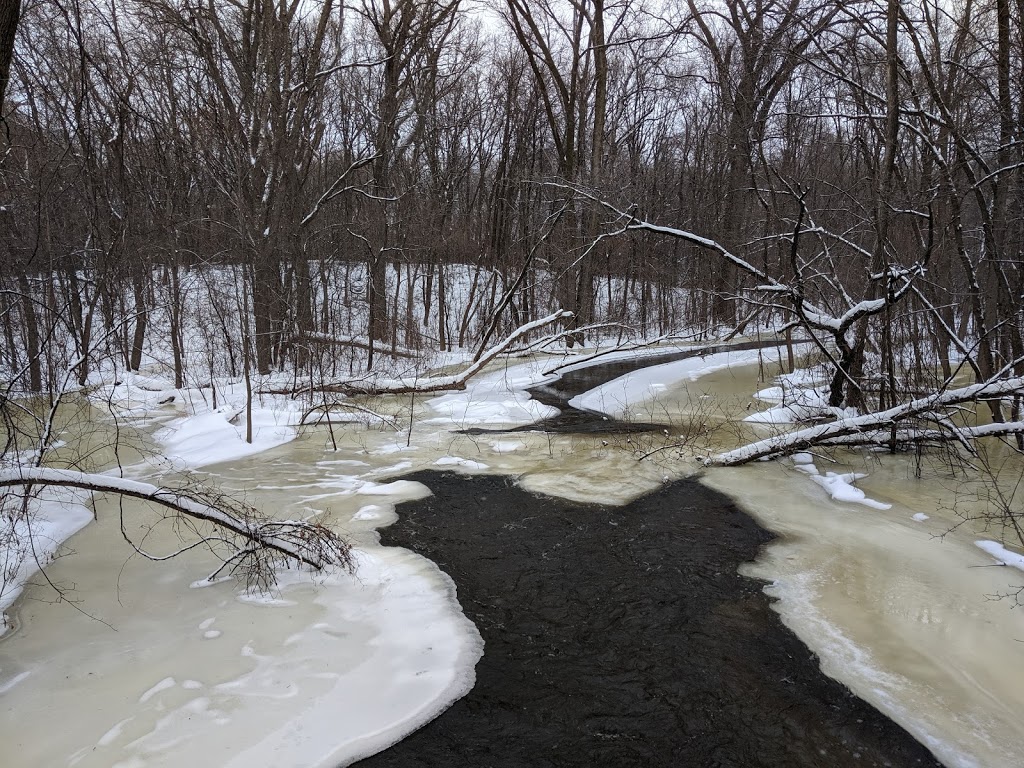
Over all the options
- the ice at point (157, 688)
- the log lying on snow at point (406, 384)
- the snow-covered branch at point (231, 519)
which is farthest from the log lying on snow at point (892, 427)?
the ice at point (157, 688)

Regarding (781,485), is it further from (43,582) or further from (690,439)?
(43,582)

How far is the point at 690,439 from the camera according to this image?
10484mm

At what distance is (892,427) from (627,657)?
5.29m

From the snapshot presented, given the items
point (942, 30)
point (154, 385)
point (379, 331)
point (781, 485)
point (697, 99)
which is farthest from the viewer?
point (697, 99)

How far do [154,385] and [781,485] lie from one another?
41.5 ft

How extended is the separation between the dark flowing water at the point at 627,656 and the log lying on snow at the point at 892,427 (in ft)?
5.90

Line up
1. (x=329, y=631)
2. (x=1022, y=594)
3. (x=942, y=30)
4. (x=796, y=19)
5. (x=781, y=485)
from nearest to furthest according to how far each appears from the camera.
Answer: (x=329, y=631)
(x=1022, y=594)
(x=781, y=485)
(x=796, y=19)
(x=942, y=30)

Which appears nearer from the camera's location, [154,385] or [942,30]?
[942,30]

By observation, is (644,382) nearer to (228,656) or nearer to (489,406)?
(489,406)

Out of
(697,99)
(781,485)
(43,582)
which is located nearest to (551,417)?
(781,485)

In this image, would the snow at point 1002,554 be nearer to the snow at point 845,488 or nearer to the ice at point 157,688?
the snow at point 845,488

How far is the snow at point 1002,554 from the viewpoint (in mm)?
5938

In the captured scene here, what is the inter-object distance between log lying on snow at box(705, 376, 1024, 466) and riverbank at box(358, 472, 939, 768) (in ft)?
5.78

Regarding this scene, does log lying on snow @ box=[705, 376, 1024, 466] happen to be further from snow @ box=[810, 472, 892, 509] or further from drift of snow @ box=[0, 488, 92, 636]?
drift of snow @ box=[0, 488, 92, 636]
